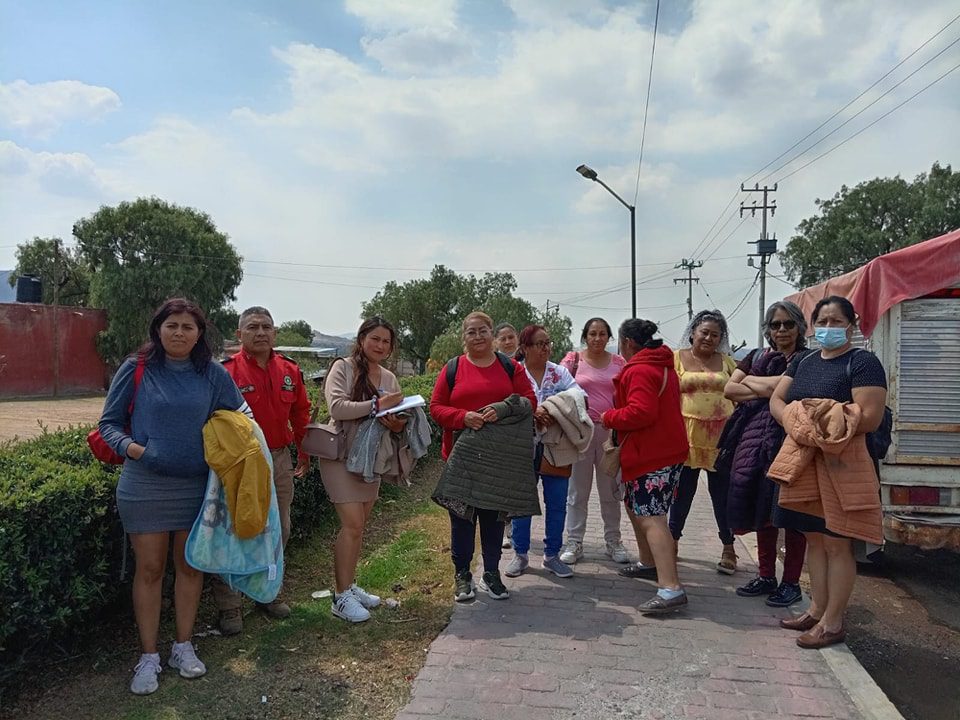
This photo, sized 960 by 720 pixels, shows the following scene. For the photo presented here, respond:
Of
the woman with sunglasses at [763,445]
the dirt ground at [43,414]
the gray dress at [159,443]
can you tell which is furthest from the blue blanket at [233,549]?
the dirt ground at [43,414]

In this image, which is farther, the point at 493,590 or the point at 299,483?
the point at 299,483

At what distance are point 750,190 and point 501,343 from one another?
33294 mm

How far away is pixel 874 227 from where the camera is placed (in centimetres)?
3172

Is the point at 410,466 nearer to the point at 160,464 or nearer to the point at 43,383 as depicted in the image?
the point at 160,464

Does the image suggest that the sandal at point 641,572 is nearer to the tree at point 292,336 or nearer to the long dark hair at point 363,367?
the long dark hair at point 363,367

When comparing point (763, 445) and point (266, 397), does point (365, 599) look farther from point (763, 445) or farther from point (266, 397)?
point (763, 445)

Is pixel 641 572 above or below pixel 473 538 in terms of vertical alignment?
below

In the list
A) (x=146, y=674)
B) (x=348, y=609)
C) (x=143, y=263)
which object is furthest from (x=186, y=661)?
(x=143, y=263)

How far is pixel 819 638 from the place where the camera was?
365 centimetres

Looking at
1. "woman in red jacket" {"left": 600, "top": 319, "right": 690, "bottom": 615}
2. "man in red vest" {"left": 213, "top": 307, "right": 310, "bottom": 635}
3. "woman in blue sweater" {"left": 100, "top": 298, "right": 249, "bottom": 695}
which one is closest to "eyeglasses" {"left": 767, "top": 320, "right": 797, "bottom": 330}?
"woman in red jacket" {"left": 600, "top": 319, "right": 690, "bottom": 615}

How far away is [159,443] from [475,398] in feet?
5.86

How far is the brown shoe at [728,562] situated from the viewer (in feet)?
16.3

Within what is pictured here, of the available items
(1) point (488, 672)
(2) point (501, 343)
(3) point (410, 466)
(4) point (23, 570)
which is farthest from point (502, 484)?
(4) point (23, 570)

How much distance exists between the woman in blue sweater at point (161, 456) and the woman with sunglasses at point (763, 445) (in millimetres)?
3017
